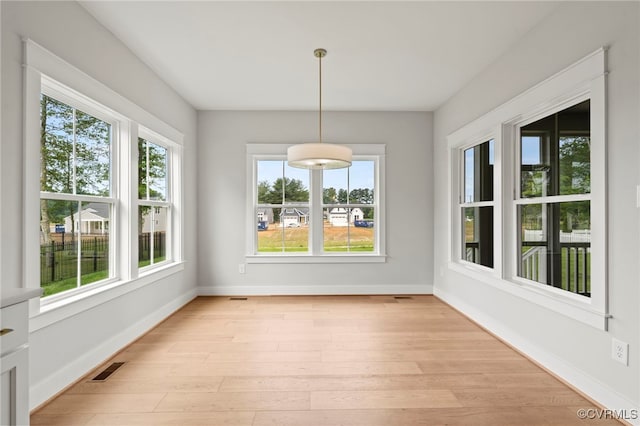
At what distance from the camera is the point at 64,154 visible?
2.50m

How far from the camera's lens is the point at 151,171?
384 centimetres

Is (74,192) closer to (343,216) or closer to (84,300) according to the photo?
(84,300)

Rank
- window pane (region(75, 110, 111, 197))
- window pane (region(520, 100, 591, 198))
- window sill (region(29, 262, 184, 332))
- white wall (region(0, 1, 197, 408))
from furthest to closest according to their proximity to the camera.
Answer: window pane (region(75, 110, 111, 197)) < window pane (region(520, 100, 591, 198)) < window sill (region(29, 262, 184, 332)) < white wall (region(0, 1, 197, 408))

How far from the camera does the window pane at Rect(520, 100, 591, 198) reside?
96.5 inches

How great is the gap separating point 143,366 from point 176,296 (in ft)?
5.42

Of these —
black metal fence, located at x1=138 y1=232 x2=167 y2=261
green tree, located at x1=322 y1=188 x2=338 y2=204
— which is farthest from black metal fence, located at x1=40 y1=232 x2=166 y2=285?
green tree, located at x1=322 y1=188 x2=338 y2=204

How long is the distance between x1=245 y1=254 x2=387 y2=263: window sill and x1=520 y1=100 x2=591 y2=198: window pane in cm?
237

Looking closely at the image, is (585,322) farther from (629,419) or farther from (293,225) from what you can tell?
(293,225)

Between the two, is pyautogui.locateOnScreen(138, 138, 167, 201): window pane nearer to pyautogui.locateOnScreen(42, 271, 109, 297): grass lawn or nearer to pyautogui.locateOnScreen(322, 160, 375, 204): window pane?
pyautogui.locateOnScreen(42, 271, 109, 297): grass lawn

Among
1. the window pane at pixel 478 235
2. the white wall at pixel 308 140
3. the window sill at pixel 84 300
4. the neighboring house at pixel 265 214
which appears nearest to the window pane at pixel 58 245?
the window sill at pixel 84 300

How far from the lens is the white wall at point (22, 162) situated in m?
1.92

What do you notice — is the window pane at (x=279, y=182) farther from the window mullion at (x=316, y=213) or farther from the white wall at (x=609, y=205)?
the white wall at (x=609, y=205)

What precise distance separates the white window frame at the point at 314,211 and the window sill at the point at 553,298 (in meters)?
1.74

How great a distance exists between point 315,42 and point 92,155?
213 centimetres
